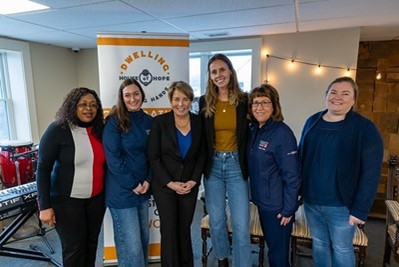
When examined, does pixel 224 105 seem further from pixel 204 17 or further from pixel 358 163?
pixel 204 17

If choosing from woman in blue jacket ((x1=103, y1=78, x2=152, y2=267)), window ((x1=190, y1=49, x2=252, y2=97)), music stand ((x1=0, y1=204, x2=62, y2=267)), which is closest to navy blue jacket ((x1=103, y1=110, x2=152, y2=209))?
woman in blue jacket ((x1=103, y1=78, x2=152, y2=267))

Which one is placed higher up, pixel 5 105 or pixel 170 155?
pixel 5 105

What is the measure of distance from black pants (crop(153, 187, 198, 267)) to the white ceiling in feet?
5.16

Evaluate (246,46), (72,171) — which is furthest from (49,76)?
(72,171)

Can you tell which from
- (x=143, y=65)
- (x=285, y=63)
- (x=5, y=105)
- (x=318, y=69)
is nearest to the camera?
(x=143, y=65)

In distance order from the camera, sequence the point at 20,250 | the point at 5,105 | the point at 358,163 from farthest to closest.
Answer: the point at 5,105 < the point at 20,250 < the point at 358,163

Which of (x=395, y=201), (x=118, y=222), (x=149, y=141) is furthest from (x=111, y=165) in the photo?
(x=395, y=201)

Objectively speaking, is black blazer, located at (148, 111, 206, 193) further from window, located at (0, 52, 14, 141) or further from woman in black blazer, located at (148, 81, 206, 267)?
window, located at (0, 52, 14, 141)

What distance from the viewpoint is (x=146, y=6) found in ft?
7.52

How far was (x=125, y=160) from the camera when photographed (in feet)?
5.73

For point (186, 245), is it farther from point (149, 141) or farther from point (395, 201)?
point (395, 201)

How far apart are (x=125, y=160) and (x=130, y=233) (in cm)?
50

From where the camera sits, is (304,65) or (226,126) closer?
(226,126)

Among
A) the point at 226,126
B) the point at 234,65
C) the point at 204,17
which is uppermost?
the point at 204,17
